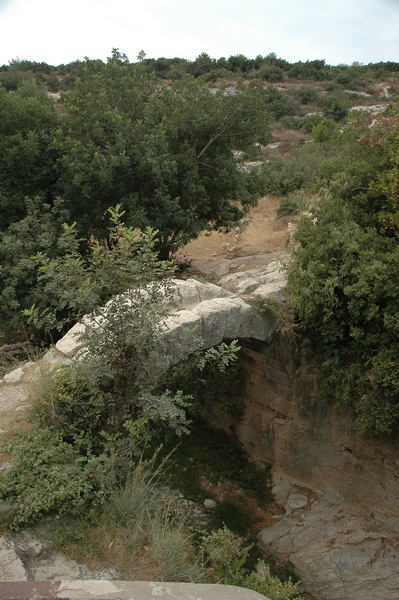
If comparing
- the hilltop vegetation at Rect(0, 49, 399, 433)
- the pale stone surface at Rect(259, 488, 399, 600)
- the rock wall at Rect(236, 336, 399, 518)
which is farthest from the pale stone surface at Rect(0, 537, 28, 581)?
the pale stone surface at Rect(259, 488, 399, 600)

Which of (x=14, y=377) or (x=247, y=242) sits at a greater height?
(x=247, y=242)

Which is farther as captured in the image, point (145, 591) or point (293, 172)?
point (293, 172)

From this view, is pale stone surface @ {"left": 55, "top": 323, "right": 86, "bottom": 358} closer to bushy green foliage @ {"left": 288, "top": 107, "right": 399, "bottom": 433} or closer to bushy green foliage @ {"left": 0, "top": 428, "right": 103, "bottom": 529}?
bushy green foliage @ {"left": 0, "top": 428, "right": 103, "bottom": 529}

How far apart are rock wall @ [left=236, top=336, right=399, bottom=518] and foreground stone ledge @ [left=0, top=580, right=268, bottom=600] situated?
4.37 meters

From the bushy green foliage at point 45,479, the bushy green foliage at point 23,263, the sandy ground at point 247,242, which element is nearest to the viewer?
the bushy green foliage at point 45,479

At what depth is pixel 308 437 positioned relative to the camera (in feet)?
23.5

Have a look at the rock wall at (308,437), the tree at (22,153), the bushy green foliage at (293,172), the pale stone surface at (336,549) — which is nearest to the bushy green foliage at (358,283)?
the rock wall at (308,437)

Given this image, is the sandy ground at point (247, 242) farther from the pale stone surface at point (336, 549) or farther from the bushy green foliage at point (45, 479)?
the bushy green foliage at point (45, 479)

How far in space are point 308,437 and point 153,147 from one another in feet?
21.0

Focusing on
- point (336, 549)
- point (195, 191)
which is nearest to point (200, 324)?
point (336, 549)

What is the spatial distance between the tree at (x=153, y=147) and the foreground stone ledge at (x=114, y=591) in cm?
737

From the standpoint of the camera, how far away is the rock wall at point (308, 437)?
6.44m

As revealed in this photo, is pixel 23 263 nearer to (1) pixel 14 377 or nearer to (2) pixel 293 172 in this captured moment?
(1) pixel 14 377

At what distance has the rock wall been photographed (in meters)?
6.44
